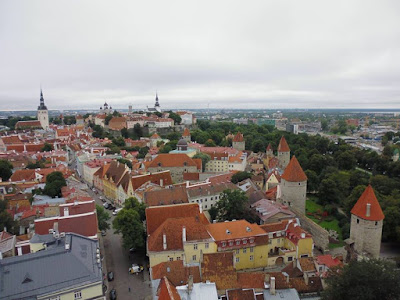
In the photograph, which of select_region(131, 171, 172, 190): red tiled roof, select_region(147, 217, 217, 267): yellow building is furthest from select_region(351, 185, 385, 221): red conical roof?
select_region(131, 171, 172, 190): red tiled roof

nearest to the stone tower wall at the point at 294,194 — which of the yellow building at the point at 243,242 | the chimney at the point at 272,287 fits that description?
the yellow building at the point at 243,242

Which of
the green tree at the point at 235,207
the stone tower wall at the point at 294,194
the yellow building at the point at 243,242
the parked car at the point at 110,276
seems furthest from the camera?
the stone tower wall at the point at 294,194

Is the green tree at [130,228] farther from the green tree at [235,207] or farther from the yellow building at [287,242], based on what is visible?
the yellow building at [287,242]

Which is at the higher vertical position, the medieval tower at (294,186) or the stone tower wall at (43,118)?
the stone tower wall at (43,118)

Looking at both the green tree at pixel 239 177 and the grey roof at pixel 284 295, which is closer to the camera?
the grey roof at pixel 284 295

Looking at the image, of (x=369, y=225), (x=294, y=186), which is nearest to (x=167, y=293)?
(x=369, y=225)

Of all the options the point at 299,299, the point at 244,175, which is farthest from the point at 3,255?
the point at 244,175
